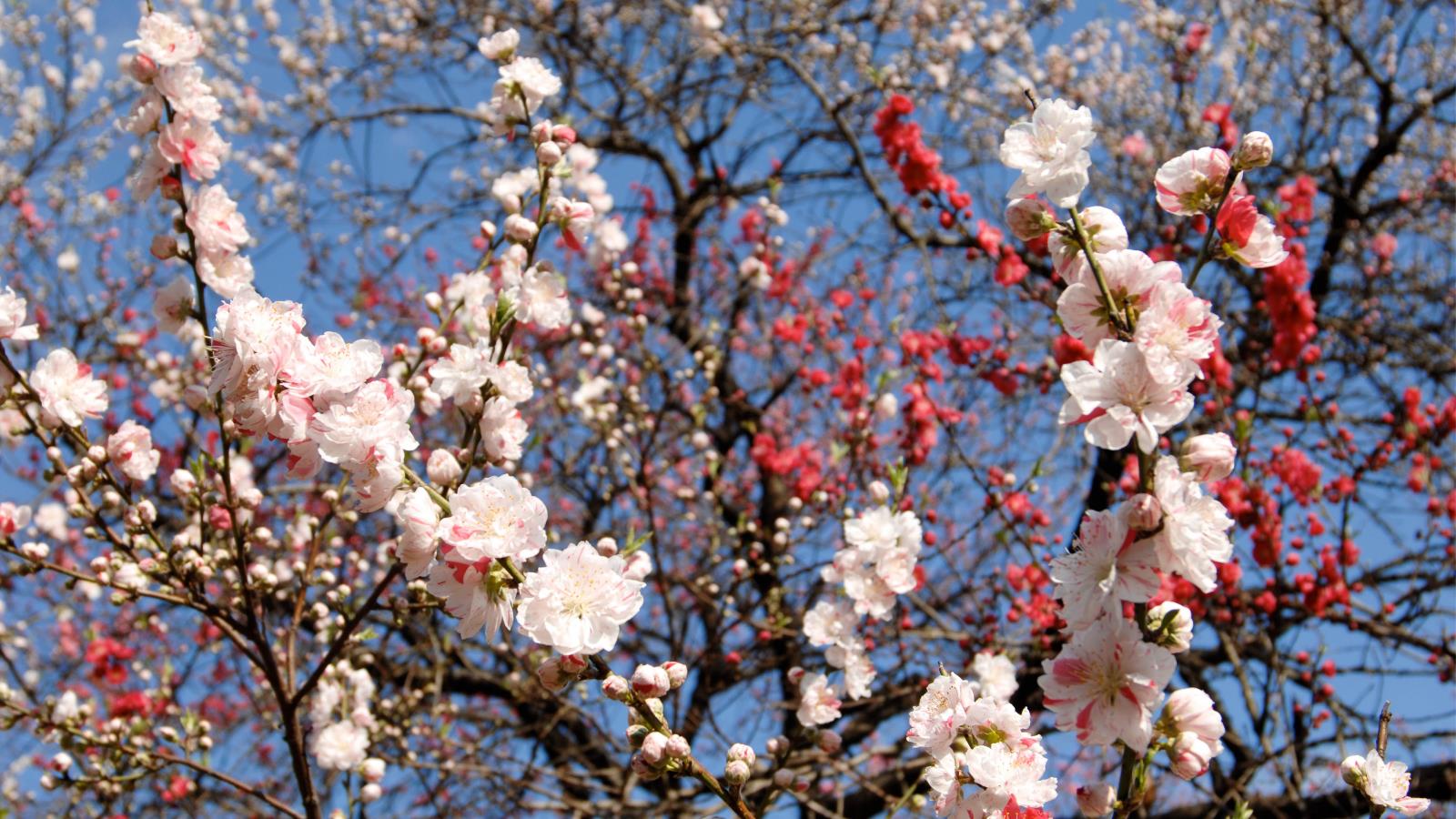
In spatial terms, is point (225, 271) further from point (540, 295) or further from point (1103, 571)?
point (1103, 571)

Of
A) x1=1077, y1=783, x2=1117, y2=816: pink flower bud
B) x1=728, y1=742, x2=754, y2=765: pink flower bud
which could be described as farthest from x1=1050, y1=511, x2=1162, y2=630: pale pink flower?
x1=728, y1=742, x2=754, y2=765: pink flower bud

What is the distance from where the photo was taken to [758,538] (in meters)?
4.62

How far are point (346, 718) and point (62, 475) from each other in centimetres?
118

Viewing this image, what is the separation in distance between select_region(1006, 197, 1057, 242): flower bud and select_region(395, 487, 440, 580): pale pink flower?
89 centimetres

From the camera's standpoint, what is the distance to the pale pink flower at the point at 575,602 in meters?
1.28

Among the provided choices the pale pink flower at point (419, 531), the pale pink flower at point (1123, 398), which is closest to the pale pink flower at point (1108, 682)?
the pale pink flower at point (1123, 398)

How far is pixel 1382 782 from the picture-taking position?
1416 millimetres

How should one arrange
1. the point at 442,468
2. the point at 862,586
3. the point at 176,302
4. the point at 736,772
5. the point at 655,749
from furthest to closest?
the point at 862,586 < the point at 176,302 < the point at 442,468 < the point at 736,772 < the point at 655,749

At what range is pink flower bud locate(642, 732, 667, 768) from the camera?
1237 mm

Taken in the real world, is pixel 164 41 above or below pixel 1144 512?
above

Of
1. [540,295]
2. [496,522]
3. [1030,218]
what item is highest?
[540,295]

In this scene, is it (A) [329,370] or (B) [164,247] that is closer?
(A) [329,370]

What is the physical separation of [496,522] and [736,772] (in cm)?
46

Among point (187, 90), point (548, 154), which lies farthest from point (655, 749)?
point (187, 90)
